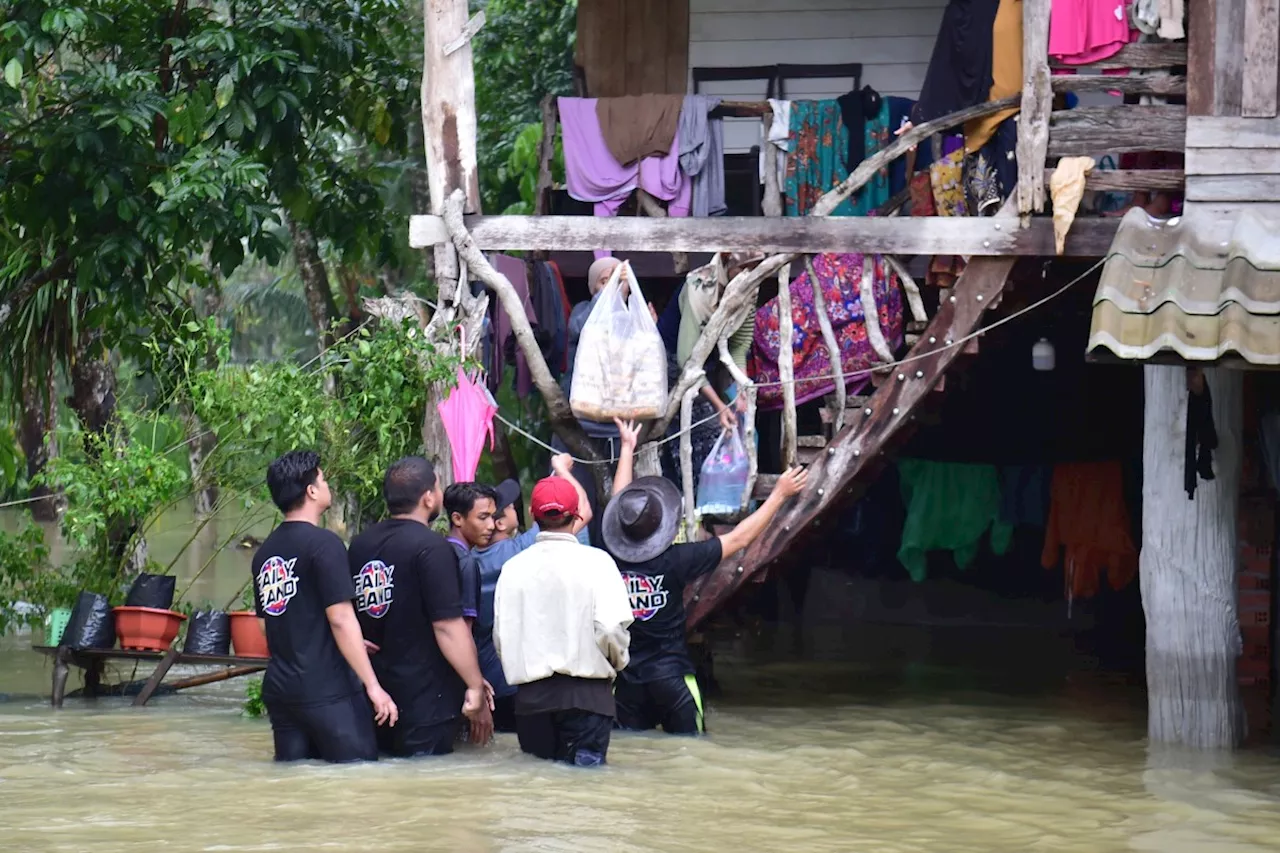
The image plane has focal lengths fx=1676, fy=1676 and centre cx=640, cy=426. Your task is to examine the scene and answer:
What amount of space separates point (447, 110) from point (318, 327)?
31.2 ft

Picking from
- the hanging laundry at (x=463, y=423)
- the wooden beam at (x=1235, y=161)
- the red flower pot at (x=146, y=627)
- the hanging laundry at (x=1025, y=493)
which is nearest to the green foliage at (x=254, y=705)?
the red flower pot at (x=146, y=627)

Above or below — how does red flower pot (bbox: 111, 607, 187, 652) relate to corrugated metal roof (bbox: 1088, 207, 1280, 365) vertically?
below

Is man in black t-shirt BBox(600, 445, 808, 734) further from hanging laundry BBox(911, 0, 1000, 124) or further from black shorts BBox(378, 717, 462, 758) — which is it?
hanging laundry BBox(911, 0, 1000, 124)

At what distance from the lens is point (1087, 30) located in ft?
29.2

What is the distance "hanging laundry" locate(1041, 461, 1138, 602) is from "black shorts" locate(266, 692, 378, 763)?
638 centimetres

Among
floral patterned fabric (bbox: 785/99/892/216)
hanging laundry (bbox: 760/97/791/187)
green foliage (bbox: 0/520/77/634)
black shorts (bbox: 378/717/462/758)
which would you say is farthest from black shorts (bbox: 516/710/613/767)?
floral patterned fabric (bbox: 785/99/892/216)

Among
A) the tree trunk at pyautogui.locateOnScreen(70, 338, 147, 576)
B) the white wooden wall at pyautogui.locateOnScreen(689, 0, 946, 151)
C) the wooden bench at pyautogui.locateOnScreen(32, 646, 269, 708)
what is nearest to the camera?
the wooden bench at pyautogui.locateOnScreen(32, 646, 269, 708)

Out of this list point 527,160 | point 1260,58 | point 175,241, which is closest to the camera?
point 1260,58

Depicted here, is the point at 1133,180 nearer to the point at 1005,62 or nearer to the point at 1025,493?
the point at 1005,62

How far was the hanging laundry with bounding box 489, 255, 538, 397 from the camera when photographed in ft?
33.4

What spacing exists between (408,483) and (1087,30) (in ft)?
14.4

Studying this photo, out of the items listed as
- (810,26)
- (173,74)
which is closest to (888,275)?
(810,26)

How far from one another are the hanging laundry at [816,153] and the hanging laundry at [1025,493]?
2.46 m

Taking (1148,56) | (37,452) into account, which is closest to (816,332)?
(1148,56)
